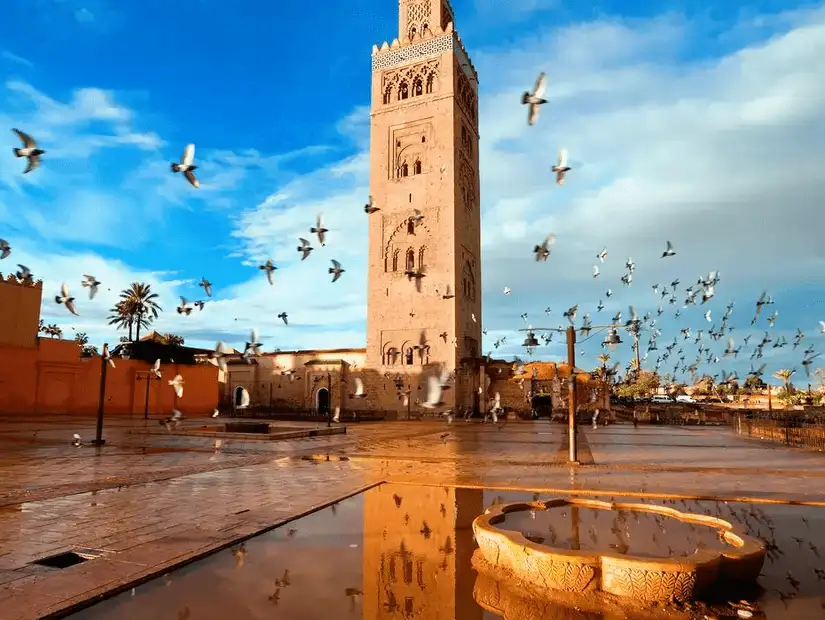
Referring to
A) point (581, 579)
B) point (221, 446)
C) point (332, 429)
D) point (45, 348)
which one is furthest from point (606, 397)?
point (581, 579)

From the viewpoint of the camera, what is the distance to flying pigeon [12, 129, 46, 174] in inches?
388

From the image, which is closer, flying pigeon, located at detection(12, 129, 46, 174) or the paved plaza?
the paved plaza

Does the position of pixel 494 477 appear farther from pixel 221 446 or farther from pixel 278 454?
pixel 221 446

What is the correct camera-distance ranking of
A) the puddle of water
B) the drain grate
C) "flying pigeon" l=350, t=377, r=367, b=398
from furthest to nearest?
"flying pigeon" l=350, t=377, r=367, b=398
the puddle of water
the drain grate

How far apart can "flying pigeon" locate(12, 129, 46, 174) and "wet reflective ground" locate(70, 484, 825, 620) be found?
8.15 metres

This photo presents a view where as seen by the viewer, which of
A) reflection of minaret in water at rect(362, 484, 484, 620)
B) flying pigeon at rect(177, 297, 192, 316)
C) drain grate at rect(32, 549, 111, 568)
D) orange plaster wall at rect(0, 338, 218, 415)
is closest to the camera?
reflection of minaret in water at rect(362, 484, 484, 620)

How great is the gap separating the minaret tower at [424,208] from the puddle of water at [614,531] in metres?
35.2

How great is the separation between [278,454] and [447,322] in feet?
98.9

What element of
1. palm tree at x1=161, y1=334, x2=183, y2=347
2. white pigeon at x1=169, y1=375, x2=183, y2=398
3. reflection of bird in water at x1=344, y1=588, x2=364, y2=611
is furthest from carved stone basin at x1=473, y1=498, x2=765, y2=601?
palm tree at x1=161, y1=334, x2=183, y2=347

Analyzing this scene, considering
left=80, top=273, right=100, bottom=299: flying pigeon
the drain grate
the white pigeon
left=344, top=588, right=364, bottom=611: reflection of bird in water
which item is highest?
left=80, top=273, right=100, bottom=299: flying pigeon

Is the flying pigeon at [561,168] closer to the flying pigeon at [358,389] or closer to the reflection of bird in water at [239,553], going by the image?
the reflection of bird in water at [239,553]

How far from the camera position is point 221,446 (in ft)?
56.7

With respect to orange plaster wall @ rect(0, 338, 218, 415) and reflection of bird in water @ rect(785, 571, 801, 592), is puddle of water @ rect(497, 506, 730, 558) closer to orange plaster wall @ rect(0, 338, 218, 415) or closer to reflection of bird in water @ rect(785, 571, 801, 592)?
reflection of bird in water @ rect(785, 571, 801, 592)

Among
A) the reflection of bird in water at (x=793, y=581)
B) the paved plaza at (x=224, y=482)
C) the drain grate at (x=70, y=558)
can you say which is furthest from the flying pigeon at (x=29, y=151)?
the reflection of bird in water at (x=793, y=581)
